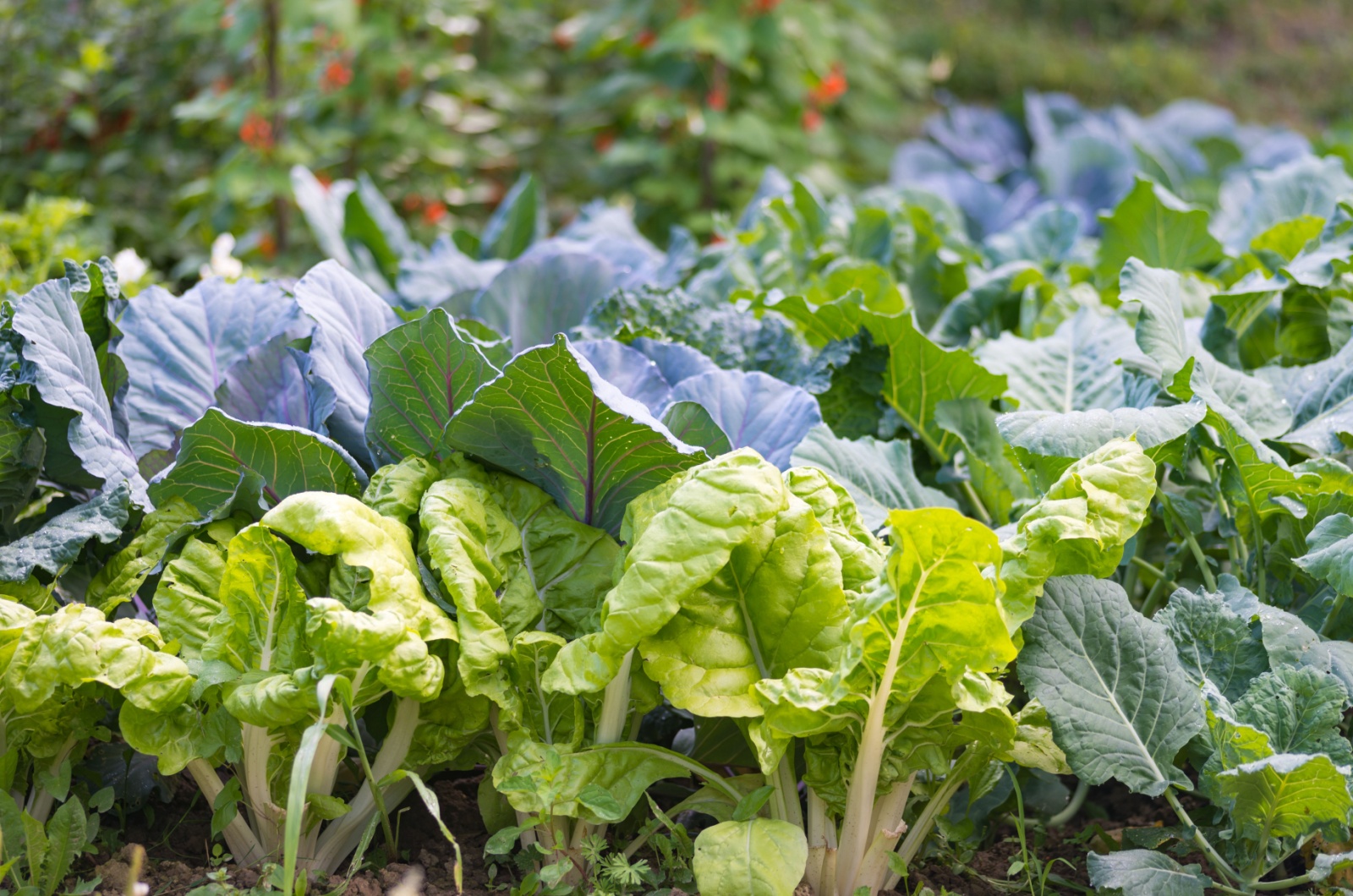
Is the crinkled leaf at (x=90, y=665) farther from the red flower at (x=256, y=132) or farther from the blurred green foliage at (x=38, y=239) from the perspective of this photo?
the red flower at (x=256, y=132)

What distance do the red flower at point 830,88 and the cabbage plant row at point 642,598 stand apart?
3629 mm

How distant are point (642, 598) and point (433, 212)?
12.9 ft

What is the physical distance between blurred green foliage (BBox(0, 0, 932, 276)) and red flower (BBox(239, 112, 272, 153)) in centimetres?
1

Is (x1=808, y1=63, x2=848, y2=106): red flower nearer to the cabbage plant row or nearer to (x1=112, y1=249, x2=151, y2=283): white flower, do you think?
(x1=112, y1=249, x2=151, y2=283): white flower

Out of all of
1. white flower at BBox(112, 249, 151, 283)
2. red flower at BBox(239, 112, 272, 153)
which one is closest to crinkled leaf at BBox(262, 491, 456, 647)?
white flower at BBox(112, 249, 151, 283)

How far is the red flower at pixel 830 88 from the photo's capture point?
5.16 m

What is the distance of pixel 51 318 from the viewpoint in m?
1.48

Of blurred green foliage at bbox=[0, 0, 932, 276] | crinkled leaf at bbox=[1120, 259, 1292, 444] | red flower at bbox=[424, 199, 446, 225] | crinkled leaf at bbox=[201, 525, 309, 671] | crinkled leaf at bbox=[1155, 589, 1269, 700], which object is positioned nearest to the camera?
crinkled leaf at bbox=[201, 525, 309, 671]

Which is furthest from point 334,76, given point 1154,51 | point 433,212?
point 1154,51

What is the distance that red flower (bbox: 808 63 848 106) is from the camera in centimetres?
516

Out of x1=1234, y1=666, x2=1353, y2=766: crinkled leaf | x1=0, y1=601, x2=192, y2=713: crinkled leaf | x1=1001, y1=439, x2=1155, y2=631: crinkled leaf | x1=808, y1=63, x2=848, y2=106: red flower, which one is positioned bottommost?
x1=808, y1=63, x2=848, y2=106: red flower

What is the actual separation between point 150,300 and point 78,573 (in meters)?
0.51

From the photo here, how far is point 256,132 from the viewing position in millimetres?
4102

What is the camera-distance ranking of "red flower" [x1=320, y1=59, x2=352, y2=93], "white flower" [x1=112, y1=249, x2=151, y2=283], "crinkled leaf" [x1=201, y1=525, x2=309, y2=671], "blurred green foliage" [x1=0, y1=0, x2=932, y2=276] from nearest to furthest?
"crinkled leaf" [x1=201, y1=525, x2=309, y2=671], "white flower" [x1=112, y1=249, x2=151, y2=283], "blurred green foliage" [x1=0, y1=0, x2=932, y2=276], "red flower" [x1=320, y1=59, x2=352, y2=93]
